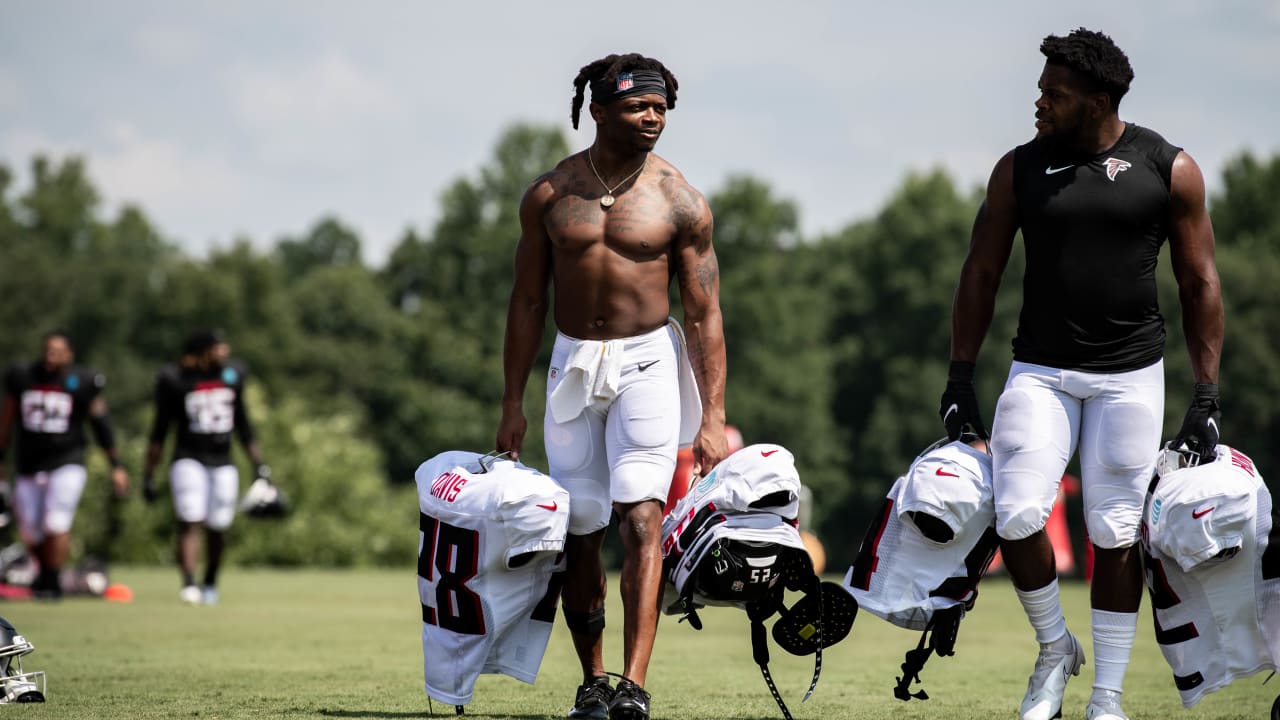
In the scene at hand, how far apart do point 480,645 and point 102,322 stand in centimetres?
5582

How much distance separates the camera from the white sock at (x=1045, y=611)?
610 cm

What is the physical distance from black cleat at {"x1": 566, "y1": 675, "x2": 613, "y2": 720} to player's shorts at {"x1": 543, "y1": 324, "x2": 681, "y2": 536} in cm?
66

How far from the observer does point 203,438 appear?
46.5ft

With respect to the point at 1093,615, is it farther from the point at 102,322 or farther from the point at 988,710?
the point at 102,322

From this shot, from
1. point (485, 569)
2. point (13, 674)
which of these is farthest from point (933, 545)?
point (13, 674)

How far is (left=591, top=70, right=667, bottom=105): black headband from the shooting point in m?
6.44

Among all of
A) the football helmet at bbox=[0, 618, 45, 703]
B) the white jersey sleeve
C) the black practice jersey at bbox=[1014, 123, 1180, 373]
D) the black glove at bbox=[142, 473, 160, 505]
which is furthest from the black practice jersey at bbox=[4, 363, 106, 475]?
the black practice jersey at bbox=[1014, 123, 1180, 373]

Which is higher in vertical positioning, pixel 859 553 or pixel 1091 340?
pixel 1091 340

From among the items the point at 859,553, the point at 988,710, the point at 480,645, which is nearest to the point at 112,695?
the point at 480,645

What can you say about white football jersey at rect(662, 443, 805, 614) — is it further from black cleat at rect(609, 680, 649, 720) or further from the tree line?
the tree line

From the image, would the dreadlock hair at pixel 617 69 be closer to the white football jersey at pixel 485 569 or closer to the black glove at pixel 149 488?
the white football jersey at pixel 485 569

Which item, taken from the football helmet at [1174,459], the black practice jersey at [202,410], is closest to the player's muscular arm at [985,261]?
the football helmet at [1174,459]

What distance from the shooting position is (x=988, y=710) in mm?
6527

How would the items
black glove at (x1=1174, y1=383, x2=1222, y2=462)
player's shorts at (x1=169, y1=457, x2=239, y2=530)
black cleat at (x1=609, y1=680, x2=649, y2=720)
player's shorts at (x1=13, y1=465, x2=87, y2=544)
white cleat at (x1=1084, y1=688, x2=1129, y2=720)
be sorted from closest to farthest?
black cleat at (x1=609, y1=680, x2=649, y2=720) < white cleat at (x1=1084, y1=688, x2=1129, y2=720) < black glove at (x1=1174, y1=383, x2=1222, y2=462) < player's shorts at (x1=169, y1=457, x2=239, y2=530) < player's shorts at (x1=13, y1=465, x2=87, y2=544)
